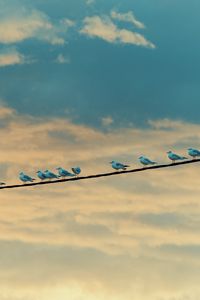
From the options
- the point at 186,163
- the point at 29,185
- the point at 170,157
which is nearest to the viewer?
the point at 186,163

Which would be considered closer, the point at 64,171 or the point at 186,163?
the point at 186,163

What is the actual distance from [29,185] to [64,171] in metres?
11.7

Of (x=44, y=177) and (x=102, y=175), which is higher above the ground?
(x=44, y=177)

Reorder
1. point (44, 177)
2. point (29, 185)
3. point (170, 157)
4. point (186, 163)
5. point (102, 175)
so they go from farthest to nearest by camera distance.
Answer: point (44, 177) < point (170, 157) < point (29, 185) < point (102, 175) < point (186, 163)

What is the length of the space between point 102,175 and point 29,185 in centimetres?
742

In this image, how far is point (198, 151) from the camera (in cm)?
6988

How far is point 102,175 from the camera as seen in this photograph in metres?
60.2

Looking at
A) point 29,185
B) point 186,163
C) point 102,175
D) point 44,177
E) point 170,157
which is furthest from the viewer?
point 44,177

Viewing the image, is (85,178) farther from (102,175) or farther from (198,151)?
(198,151)

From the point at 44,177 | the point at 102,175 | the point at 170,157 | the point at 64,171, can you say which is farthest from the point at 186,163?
the point at 44,177

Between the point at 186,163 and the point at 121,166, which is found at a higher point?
the point at 121,166

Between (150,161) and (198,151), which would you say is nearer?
(198,151)

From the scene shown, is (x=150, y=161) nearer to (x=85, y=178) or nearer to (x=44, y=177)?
(x=44, y=177)

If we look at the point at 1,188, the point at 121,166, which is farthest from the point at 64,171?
the point at 1,188
